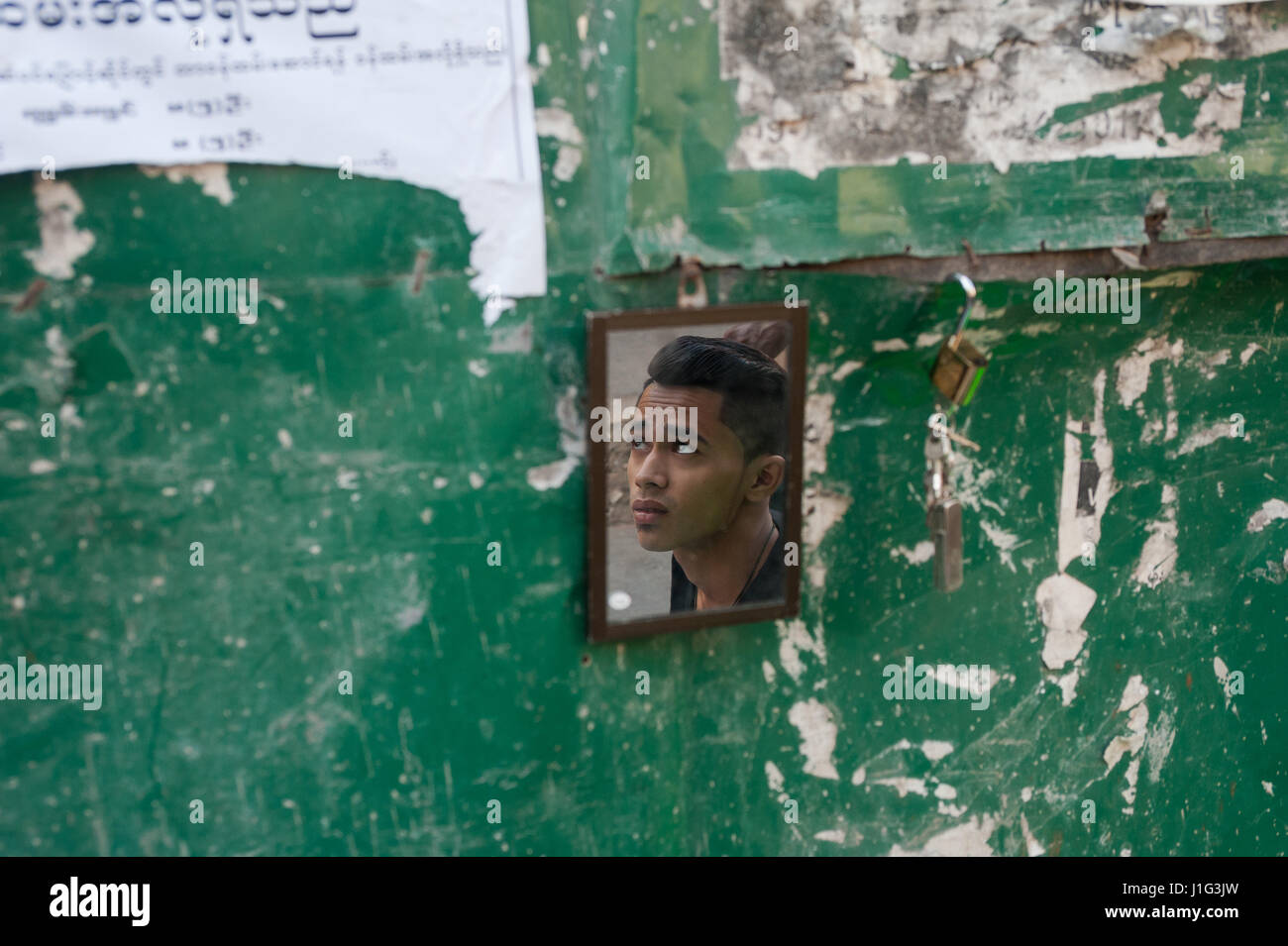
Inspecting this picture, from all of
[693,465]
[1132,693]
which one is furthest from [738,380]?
[1132,693]

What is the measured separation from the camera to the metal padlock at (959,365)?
8.01ft

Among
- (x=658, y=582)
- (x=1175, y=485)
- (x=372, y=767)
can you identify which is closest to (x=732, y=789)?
(x=658, y=582)

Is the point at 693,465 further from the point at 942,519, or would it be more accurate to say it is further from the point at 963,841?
the point at 963,841

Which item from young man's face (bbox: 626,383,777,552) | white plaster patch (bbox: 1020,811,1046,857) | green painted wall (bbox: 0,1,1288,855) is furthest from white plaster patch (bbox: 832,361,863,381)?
white plaster patch (bbox: 1020,811,1046,857)

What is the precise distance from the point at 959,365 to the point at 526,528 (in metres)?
0.91

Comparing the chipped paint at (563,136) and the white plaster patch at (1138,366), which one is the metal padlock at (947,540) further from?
the chipped paint at (563,136)

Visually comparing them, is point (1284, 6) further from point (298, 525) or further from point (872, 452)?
point (298, 525)

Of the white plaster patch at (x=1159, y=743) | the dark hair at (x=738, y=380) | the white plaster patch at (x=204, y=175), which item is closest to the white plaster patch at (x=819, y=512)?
the dark hair at (x=738, y=380)

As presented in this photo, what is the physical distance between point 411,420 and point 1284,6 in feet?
6.39

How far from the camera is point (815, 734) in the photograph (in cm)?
262

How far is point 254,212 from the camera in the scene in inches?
83.1

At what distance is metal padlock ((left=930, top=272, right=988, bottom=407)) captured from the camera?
96.1 inches

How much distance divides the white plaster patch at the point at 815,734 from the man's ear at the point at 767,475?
477 mm

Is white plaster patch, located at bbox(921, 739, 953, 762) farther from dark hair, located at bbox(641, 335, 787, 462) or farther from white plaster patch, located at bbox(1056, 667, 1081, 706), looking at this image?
dark hair, located at bbox(641, 335, 787, 462)
